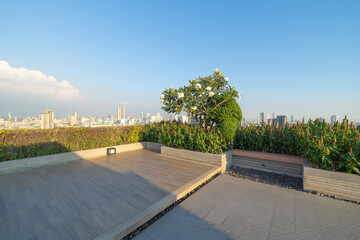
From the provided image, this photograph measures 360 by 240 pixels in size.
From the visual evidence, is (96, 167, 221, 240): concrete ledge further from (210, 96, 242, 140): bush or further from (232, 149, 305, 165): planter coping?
(210, 96, 242, 140): bush

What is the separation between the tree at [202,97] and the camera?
18.1 feet

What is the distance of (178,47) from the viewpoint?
9.95 metres

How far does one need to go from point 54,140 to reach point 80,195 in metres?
3.36

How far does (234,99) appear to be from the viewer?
5.57m

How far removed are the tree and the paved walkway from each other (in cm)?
341

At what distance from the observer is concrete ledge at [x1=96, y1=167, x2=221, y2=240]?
5.13ft

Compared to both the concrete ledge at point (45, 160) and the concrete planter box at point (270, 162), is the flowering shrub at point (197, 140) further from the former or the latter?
the concrete ledge at point (45, 160)

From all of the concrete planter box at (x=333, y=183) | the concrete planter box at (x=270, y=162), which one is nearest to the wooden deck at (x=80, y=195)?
the concrete planter box at (x=270, y=162)

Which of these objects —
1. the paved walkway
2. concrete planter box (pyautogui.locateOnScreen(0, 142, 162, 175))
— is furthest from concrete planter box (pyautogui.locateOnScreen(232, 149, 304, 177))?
concrete planter box (pyautogui.locateOnScreen(0, 142, 162, 175))

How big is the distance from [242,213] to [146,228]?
4.40ft

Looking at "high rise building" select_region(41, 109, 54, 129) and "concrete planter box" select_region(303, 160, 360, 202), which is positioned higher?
"high rise building" select_region(41, 109, 54, 129)

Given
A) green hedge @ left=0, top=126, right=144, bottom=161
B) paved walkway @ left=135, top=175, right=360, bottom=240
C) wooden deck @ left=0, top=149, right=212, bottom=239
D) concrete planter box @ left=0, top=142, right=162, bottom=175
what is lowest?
paved walkway @ left=135, top=175, right=360, bottom=240

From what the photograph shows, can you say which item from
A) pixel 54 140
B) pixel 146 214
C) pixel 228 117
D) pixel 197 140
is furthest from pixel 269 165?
pixel 54 140

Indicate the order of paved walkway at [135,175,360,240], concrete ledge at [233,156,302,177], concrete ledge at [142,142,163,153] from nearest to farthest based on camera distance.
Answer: paved walkway at [135,175,360,240] → concrete ledge at [233,156,302,177] → concrete ledge at [142,142,163,153]
